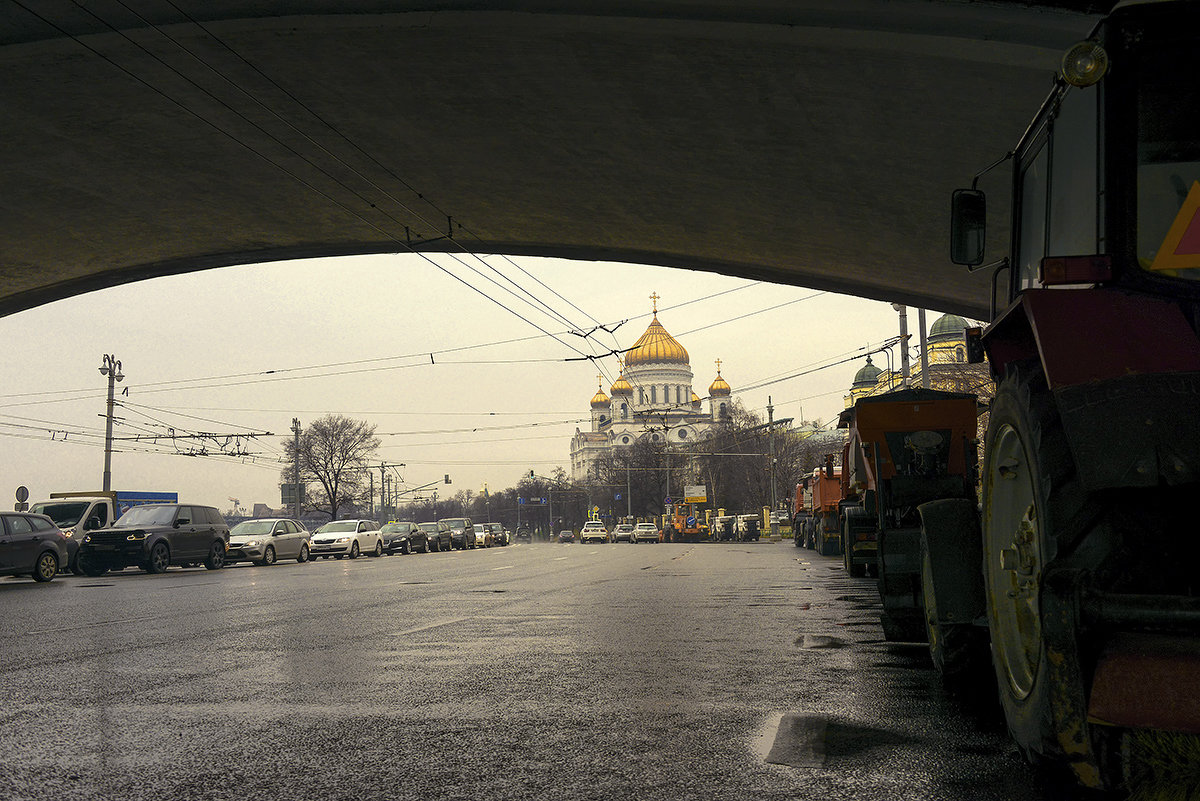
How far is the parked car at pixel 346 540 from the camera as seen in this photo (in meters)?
40.2

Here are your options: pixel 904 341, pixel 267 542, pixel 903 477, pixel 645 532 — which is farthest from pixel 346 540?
pixel 645 532

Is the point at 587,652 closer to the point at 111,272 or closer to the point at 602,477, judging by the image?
the point at 111,272

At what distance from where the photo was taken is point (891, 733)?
5023mm

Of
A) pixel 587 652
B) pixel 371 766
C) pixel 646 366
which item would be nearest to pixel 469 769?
pixel 371 766

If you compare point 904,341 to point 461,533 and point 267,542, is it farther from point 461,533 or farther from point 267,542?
point 461,533

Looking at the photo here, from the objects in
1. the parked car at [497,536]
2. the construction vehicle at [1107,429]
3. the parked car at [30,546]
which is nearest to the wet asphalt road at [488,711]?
the construction vehicle at [1107,429]

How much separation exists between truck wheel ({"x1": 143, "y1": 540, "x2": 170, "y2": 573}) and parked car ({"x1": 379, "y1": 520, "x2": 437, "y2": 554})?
1866cm

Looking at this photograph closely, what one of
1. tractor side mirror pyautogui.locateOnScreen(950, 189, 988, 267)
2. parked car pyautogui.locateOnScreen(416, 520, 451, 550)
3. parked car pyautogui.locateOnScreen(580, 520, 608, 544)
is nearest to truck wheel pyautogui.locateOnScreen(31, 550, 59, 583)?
tractor side mirror pyautogui.locateOnScreen(950, 189, 988, 267)

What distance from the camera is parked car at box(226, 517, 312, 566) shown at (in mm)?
34188

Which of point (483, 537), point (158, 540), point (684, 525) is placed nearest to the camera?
point (158, 540)

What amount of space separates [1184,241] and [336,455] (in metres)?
74.8

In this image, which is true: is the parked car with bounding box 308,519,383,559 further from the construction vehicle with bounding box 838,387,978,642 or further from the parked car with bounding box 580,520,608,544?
the parked car with bounding box 580,520,608,544

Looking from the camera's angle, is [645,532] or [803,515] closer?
[803,515]

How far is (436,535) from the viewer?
5297 centimetres
